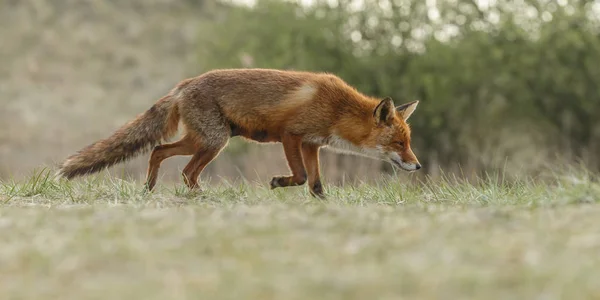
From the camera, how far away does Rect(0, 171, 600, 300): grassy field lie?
3.66m

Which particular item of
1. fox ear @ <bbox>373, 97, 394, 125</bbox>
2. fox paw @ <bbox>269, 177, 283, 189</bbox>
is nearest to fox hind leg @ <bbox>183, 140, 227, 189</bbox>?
fox paw @ <bbox>269, 177, 283, 189</bbox>

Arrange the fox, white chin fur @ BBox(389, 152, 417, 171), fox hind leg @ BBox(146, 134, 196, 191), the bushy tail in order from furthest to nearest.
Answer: white chin fur @ BBox(389, 152, 417, 171) < fox hind leg @ BBox(146, 134, 196, 191) < the fox < the bushy tail

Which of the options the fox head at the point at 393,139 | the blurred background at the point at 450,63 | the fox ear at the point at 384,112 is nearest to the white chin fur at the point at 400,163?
the fox head at the point at 393,139

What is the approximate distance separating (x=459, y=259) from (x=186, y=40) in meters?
→ 34.6

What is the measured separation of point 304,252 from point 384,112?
15.5 ft

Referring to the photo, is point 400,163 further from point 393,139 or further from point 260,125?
point 260,125

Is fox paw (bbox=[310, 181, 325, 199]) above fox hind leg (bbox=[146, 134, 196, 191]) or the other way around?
the other way around

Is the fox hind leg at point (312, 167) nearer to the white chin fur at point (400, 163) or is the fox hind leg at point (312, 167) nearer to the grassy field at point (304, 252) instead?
the white chin fur at point (400, 163)

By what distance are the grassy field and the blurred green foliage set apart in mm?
15179

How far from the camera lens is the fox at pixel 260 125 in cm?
868

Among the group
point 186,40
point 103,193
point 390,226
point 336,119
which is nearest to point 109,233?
point 390,226

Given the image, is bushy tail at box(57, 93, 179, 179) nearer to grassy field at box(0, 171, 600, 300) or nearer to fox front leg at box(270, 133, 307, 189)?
fox front leg at box(270, 133, 307, 189)

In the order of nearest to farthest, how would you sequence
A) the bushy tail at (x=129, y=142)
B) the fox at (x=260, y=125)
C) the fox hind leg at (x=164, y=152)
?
the bushy tail at (x=129, y=142), the fox at (x=260, y=125), the fox hind leg at (x=164, y=152)

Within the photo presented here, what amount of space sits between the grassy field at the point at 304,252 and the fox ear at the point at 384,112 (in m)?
2.37
